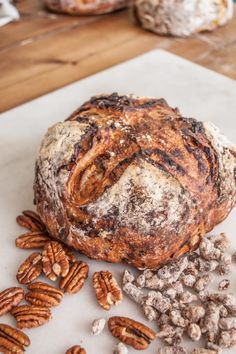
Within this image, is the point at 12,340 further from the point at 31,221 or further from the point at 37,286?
the point at 31,221

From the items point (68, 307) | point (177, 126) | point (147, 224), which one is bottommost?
point (68, 307)

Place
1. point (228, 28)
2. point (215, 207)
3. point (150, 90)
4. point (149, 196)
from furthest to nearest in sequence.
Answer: point (228, 28)
point (150, 90)
point (215, 207)
point (149, 196)

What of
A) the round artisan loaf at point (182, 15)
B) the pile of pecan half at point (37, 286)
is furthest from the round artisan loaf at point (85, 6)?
the pile of pecan half at point (37, 286)

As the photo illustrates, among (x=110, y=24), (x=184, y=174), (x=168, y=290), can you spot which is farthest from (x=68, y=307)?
(x=110, y=24)

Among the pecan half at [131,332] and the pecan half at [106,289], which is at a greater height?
the pecan half at [106,289]

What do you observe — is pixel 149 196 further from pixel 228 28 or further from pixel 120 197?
pixel 228 28

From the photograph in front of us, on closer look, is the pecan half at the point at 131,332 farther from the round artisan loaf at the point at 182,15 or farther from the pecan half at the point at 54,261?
the round artisan loaf at the point at 182,15

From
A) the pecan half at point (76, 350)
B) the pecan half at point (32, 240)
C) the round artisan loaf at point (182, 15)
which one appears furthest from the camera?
the round artisan loaf at point (182, 15)

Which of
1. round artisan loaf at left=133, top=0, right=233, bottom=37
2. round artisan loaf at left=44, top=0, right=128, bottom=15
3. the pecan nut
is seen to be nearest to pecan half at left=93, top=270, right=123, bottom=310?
the pecan nut
